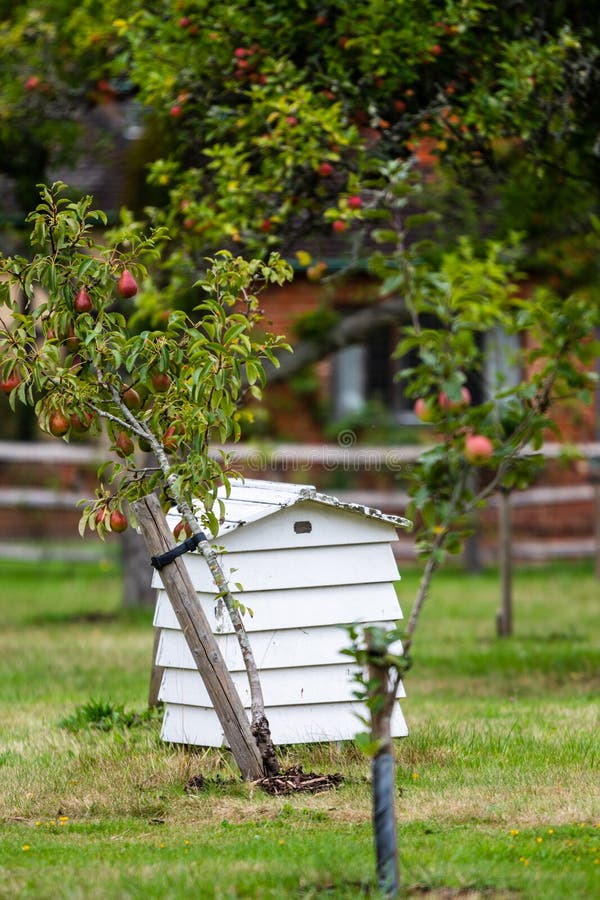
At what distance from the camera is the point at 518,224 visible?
37.7ft

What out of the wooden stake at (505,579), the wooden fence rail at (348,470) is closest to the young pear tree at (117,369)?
the wooden stake at (505,579)

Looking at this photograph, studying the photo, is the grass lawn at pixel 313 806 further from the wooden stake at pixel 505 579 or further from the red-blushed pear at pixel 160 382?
the wooden stake at pixel 505 579

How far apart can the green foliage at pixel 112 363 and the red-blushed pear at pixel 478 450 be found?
1237mm

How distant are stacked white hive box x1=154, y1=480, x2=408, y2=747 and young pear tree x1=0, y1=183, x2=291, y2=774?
1.33ft

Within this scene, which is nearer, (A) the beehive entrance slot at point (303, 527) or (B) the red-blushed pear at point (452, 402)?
(B) the red-blushed pear at point (452, 402)

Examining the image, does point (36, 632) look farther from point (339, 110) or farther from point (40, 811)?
point (40, 811)

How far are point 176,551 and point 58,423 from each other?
2.25ft

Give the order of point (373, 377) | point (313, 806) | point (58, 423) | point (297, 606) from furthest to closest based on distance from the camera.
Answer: point (373, 377) → point (297, 606) → point (58, 423) → point (313, 806)

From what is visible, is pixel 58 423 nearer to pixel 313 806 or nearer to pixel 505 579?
pixel 313 806

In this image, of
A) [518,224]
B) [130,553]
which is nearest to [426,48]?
[518,224]

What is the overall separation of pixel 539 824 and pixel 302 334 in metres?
8.61

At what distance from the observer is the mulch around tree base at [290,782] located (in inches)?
208

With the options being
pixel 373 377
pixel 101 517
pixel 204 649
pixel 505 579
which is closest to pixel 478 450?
pixel 204 649

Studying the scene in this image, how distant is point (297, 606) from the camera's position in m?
5.87
